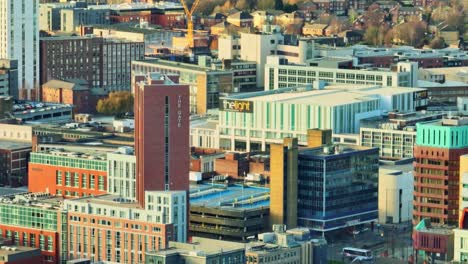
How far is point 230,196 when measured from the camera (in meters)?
49.4

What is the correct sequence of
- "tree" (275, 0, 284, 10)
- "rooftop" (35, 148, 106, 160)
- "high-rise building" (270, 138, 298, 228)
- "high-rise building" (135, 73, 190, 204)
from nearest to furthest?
"high-rise building" (135, 73, 190, 204)
"high-rise building" (270, 138, 298, 228)
"rooftop" (35, 148, 106, 160)
"tree" (275, 0, 284, 10)

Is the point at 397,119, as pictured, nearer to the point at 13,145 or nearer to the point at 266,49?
the point at 13,145

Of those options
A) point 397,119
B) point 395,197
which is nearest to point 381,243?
point 395,197

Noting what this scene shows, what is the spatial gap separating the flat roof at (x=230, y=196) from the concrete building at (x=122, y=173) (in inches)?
86.9

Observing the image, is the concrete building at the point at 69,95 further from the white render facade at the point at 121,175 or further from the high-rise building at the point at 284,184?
the white render facade at the point at 121,175

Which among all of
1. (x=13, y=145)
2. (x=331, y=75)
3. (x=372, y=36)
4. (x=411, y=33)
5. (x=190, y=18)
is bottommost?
(x=13, y=145)

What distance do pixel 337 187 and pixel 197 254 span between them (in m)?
9.21

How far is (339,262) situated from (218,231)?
3335 millimetres

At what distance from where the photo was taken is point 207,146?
5838 centimetres

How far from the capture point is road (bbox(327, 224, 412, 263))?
1842 inches

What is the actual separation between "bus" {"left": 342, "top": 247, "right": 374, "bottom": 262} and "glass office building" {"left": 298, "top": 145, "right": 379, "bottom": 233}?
1674 millimetres

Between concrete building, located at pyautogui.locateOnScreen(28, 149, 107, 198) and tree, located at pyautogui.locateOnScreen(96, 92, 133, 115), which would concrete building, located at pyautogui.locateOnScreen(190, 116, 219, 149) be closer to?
tree, located at pyautogui.locateOnScreen(96, 92, 133, 115)

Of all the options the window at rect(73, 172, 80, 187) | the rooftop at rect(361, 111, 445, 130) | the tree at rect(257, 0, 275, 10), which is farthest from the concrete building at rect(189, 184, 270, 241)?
the tree at rect(257, 0, 275, 10)

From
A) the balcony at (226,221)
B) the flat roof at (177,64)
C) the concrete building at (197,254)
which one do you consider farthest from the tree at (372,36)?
the concrete building at (197,254)
